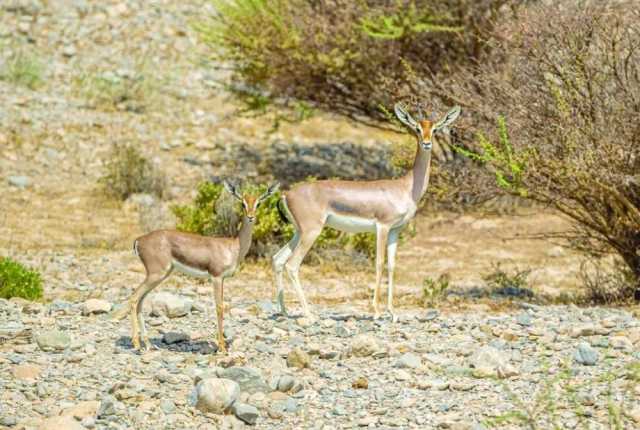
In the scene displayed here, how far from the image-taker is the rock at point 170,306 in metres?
10.7

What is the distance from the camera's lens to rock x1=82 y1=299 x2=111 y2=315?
424 inches

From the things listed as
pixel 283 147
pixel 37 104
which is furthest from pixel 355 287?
pixel 37 104

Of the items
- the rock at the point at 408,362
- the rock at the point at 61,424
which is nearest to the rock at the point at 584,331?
the rock at the point at 408,362

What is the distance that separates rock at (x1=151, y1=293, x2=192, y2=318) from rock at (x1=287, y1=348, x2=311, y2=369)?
1849mm

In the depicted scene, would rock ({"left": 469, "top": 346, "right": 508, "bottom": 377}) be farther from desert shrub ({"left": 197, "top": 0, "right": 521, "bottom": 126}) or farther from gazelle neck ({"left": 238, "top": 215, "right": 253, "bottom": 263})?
desert shrub ({"left": 197, "top": 0, "right": 521, "bottom": 126})

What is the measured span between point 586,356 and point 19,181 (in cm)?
1249

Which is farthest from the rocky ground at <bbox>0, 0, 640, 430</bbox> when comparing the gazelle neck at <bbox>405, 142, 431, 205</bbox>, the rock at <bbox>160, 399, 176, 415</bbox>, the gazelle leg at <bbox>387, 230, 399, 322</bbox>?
the gazelle neck at <bbox>405, 142, 431, 205</bbox>

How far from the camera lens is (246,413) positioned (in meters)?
8.05

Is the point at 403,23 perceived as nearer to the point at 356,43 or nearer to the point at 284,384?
the point at 356,43

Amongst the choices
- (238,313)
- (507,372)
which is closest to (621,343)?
(507,372)

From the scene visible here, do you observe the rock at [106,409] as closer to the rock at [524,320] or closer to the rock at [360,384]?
the rock at [360,384]

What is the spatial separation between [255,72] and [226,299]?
28.2 ft

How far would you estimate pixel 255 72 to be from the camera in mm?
20188

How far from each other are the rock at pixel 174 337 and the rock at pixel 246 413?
1.75 m
